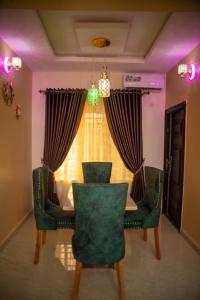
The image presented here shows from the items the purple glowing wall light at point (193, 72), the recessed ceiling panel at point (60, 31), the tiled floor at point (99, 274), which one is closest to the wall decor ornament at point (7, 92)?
the recessed ceiling panel at point (60, 31)

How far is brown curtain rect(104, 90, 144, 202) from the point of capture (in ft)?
12.8

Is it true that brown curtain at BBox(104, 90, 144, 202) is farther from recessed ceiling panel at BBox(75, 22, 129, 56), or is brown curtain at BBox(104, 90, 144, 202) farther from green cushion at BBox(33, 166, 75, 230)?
green cushion at BBox(33, 166, 75, 230)

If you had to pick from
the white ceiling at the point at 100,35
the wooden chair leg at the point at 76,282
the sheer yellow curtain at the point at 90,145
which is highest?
the white ceiling at the point at 100,35

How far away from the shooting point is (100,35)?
9.04 feet

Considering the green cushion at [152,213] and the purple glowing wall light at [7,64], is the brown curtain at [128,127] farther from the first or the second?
the purple glowing wall light at [7,64]

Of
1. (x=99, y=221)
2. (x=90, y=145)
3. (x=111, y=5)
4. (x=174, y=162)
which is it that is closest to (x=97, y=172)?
(x=90, y=145)

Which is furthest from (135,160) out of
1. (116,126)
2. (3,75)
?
(3,75)

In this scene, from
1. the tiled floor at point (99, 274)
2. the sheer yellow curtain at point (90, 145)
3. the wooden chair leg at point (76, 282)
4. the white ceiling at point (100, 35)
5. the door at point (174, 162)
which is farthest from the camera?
the sheer yellow curtain at point (90, 145)

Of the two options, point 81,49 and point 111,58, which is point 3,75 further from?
point 111,58

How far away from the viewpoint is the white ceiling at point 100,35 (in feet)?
7.56

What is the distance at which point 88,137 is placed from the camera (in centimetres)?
402

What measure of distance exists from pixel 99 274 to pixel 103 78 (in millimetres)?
2024

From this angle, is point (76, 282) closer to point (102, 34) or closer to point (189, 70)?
point (102, 34)

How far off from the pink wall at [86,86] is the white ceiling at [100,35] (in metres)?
0.28
